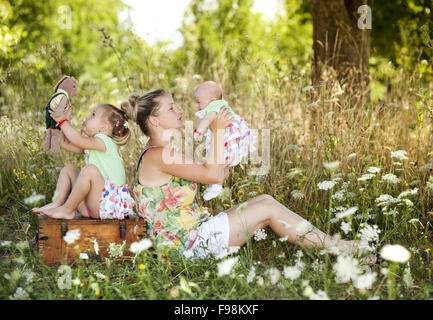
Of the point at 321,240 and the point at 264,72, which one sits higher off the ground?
the point at 264,72

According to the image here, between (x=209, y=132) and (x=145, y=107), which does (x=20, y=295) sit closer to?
(x=145, y=107)

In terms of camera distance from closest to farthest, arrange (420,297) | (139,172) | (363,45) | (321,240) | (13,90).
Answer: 1. (420,297)
2. (321,240)
3. (139,172)
4. (13,90)
5. (363,45)

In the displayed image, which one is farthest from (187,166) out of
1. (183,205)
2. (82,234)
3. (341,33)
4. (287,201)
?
(341,33)

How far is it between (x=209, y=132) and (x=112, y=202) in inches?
34.8

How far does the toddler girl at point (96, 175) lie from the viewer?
3.25 metres

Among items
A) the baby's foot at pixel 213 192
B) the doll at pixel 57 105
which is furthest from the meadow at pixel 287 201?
the doll at pixel 57 105

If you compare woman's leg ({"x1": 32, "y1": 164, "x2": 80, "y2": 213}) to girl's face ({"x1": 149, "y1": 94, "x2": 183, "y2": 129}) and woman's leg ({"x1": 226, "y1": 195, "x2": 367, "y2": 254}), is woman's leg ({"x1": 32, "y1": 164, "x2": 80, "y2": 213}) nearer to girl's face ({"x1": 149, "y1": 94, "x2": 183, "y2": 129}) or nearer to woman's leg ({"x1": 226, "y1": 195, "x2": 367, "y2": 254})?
girl's face ({"x1": 149, "y1": 94, "x2": 183, "y2": 129})

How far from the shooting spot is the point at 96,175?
330 centimetres

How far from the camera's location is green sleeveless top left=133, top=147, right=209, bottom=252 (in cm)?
318

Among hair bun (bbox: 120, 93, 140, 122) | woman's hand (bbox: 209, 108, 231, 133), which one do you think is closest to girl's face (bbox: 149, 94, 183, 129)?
hair bun (bbox: 120, 93, 140, 122)
